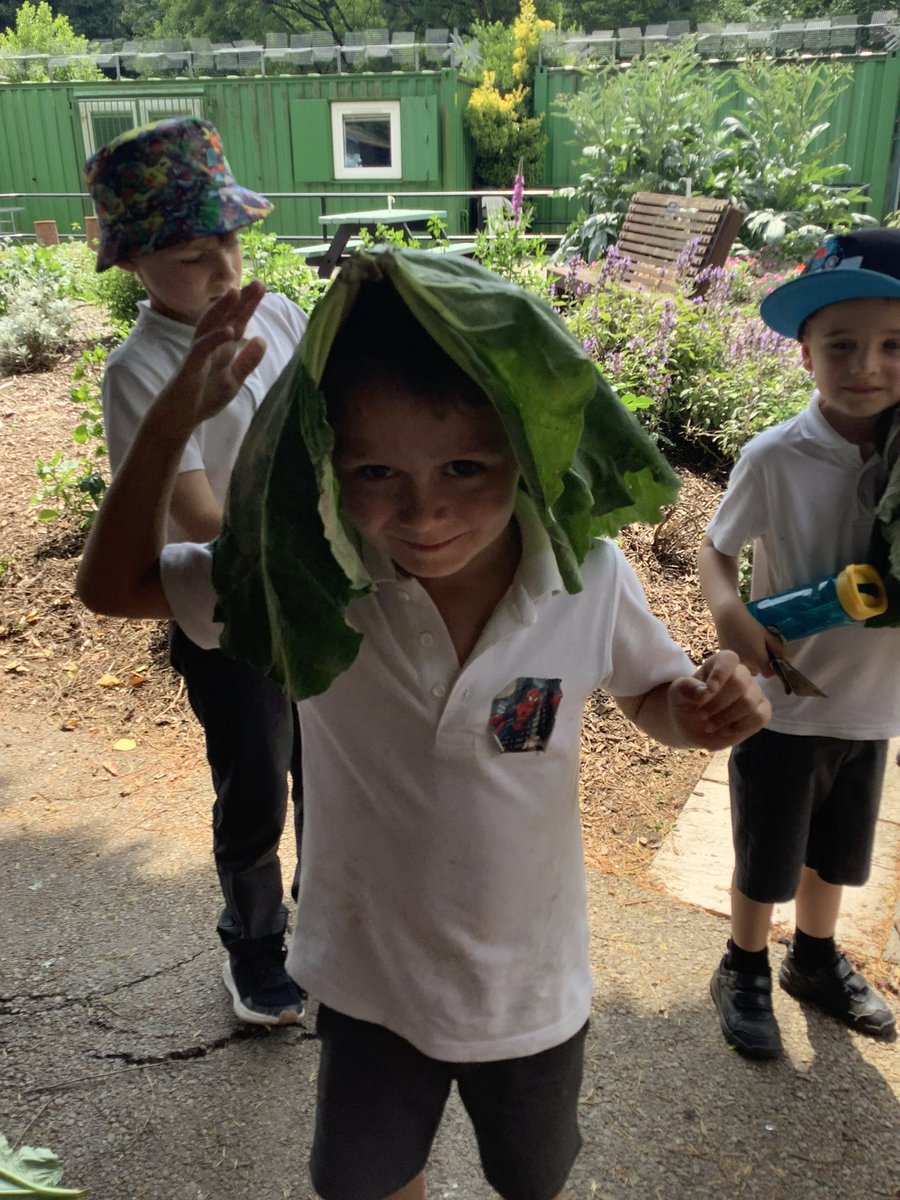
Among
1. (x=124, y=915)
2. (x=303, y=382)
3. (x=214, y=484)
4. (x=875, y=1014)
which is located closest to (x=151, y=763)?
(x=124, y=915)

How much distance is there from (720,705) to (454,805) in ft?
1.24

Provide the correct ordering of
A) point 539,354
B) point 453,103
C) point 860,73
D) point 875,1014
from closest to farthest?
point 539,354
point 875,1014
point 860,73
point 453,103

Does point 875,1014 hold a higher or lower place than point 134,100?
lower

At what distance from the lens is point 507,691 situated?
51.1 inches

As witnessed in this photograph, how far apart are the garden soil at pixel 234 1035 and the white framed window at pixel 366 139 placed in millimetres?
17019

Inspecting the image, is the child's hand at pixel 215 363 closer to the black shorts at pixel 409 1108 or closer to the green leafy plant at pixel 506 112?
the black shorts at pixel 409 1108

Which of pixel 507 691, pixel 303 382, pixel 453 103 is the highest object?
pixel 453 103

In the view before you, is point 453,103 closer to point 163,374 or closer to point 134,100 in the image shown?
point 134,100

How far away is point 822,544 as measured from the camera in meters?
2.11

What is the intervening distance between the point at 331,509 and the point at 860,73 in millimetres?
19490

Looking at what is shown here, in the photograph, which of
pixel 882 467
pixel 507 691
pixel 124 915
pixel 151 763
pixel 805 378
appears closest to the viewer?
pixel 507 691

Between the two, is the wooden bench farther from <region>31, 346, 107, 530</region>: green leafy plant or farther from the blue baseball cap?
the blue baseball cap

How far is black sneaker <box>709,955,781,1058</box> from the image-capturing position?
232 cm

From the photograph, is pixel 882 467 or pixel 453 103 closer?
pixel 882 467
